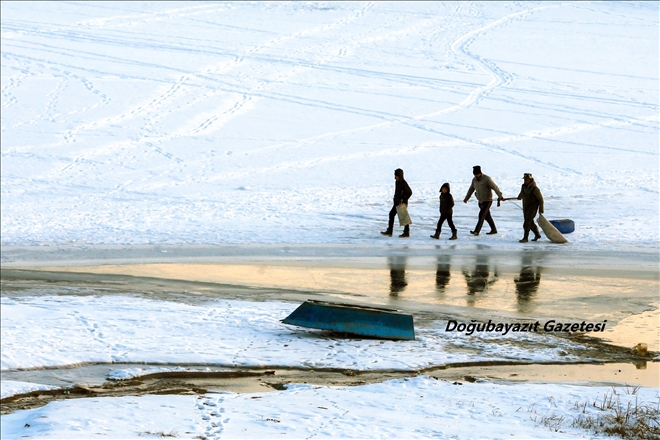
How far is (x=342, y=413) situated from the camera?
25.5 feet

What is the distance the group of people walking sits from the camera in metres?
16.3

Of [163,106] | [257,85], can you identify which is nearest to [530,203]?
[163,106]

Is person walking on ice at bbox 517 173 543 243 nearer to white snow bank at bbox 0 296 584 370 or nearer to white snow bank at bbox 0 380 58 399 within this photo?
white snow bank at bbox 0 296 584 370

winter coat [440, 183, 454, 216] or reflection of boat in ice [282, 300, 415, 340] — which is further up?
winter coat [440, 183, 454, 216]

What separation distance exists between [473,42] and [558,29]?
4.67 metres

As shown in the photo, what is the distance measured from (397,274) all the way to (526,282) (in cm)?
186

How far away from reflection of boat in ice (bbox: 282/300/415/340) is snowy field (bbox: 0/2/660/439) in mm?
168

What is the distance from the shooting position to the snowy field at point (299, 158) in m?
8.19

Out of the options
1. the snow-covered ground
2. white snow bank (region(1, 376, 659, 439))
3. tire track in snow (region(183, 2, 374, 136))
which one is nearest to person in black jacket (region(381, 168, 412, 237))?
the snow-covered ground

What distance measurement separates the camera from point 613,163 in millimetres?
24812

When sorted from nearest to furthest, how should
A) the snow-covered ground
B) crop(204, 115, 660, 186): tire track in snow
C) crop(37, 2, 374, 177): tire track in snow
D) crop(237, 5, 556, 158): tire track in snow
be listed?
the snow-covered ground, crop(204, 115, 660, 186): tire track in snow, crop(37, 2, 374, 177): tire track in snow, crop(237, 5, 556, 158): tire track in snow

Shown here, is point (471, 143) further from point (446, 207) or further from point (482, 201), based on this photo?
point (446, 207)

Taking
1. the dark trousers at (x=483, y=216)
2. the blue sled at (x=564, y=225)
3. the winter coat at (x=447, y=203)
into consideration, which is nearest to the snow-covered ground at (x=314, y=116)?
the blue sled at (x=564, y=225)

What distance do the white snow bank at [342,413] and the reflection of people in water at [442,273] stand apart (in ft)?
13.1
